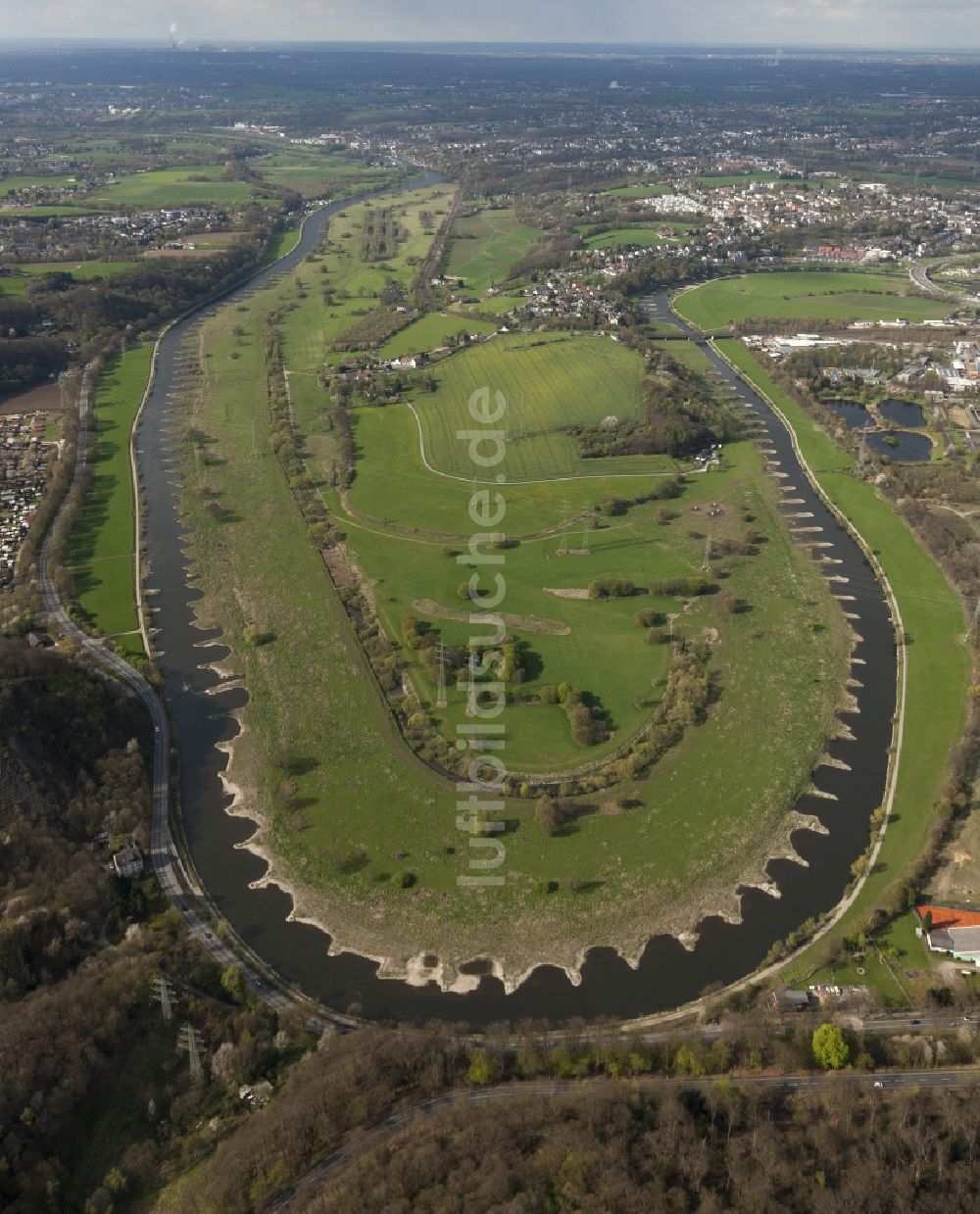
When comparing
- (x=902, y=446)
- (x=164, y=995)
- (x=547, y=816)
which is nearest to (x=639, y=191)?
(x=902, y=446)

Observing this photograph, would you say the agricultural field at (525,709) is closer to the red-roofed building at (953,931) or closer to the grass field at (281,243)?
the red-roofed building at (953,931)

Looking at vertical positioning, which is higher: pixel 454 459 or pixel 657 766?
pixel 454 459

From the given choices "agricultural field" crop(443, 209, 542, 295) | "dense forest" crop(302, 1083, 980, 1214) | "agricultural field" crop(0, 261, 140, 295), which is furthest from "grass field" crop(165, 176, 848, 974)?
"agricultural field" crop(443, 209, 542, 295)

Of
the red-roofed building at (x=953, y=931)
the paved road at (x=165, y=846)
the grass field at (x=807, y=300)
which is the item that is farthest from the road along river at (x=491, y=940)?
the grass field at (x=807, y=300)

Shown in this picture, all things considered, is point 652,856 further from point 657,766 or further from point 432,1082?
point 432,1082

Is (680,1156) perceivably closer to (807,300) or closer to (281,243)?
(807,300)

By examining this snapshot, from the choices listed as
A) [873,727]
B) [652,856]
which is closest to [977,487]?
[873,727]
